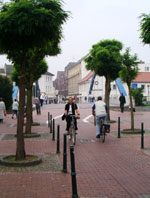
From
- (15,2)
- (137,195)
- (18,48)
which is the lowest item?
(137,195)

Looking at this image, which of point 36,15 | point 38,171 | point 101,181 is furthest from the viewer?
point 36,15

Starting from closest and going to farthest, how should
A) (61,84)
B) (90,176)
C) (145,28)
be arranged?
(90,176) < (145,28) < (61,84)

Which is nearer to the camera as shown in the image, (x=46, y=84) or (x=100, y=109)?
(x=100, y=109)

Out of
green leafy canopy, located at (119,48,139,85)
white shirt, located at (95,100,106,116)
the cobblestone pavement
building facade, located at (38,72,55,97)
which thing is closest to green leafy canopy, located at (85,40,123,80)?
green leafy canopy, located at (119,48,139,85)

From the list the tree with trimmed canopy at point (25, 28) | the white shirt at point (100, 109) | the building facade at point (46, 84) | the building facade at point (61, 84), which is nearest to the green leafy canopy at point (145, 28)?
the white shirt at point (100, 109)

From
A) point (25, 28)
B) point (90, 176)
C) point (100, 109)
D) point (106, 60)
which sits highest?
point (106, 60)

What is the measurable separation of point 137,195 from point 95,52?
1775 cm

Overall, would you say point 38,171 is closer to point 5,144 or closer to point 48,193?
point 48,193

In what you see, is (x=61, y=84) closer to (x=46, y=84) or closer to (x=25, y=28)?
(x=46, y=84)

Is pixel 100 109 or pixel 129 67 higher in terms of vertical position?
pixel 129 67

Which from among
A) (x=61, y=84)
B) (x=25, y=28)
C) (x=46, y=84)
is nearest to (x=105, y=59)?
(x=25, y=28)

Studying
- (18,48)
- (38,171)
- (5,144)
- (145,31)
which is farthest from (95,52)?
(38,171)

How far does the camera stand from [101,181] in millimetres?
7199

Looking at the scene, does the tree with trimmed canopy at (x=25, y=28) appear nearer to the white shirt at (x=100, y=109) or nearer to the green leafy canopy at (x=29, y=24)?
the green leafy canopy at (x=29, y=24)
